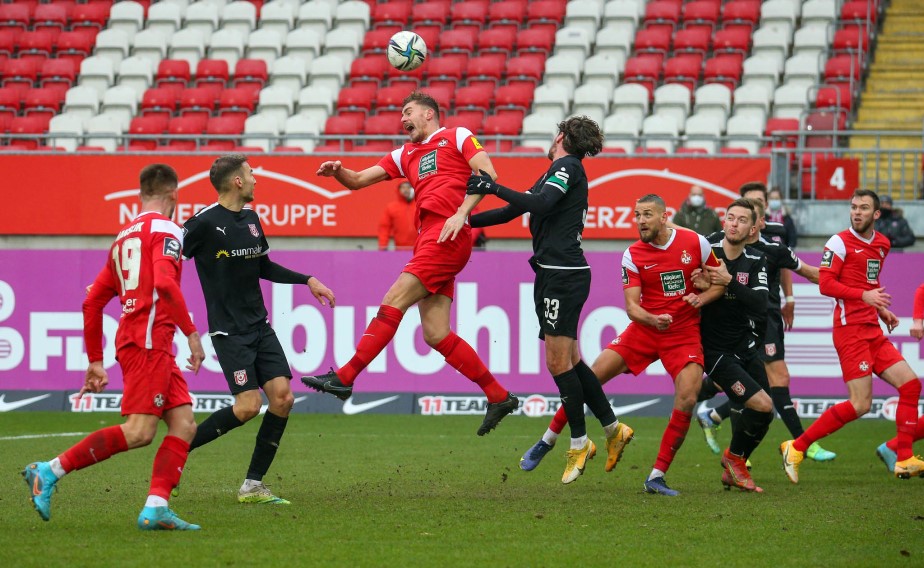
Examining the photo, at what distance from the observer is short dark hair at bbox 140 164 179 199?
697 cm

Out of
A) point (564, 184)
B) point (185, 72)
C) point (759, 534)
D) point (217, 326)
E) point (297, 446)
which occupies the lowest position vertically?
point (297, 446)

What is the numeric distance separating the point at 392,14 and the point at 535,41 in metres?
3.14

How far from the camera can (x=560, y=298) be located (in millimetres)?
8859

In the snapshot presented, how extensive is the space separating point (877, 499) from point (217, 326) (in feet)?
15.4

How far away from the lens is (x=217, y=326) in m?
8.18

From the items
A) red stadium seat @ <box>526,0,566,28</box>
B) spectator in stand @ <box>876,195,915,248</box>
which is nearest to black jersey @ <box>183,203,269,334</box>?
spectator in stand @ <box>876,195,915,248</box>

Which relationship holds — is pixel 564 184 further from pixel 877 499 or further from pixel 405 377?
pixel 405 377

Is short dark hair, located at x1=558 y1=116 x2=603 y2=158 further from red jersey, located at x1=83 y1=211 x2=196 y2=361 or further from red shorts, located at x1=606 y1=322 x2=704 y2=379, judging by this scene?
red jersey, located at x1=83 y1=211 x2=196 y2=361

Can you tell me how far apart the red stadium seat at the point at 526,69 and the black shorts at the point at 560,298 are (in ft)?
48.3

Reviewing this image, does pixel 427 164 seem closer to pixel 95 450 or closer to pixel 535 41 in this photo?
pixel 95 450

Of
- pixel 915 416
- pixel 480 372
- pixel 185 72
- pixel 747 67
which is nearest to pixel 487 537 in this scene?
pixel 480 372

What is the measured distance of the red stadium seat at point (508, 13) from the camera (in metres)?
24.9

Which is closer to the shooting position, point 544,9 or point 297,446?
point 297,446

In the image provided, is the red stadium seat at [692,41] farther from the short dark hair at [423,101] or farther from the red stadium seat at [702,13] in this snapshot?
the short dark hair at [423,101]
